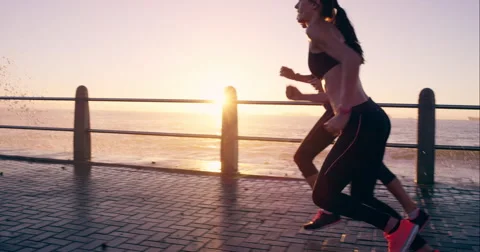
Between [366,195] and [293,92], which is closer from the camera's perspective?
[366,195]

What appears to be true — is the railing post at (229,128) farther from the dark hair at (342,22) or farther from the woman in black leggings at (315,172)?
the dark hair at (342,22)

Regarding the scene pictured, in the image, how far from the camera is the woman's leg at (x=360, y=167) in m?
2.92

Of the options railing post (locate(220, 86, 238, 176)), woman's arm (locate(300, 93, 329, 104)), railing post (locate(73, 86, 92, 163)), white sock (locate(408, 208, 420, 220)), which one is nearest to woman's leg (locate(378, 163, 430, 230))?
white sock (locate(408, 208, 420, 220))

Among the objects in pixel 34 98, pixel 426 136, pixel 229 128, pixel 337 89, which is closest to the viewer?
pixel 337 89

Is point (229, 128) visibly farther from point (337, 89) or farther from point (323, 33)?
point (323, 33)

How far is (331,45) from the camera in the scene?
114 inches

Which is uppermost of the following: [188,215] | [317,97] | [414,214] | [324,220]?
[317,97]

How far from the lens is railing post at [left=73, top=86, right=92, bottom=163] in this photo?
858cm

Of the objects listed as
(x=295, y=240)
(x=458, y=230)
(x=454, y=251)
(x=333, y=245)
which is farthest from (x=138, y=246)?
(x=458, y=230)

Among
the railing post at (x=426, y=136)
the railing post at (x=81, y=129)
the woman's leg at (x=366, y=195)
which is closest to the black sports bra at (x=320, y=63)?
the woman's leg at (x=366, y=195)

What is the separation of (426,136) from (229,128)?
114 inches

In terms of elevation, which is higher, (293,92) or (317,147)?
(293,92)

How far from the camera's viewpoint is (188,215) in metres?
4.80

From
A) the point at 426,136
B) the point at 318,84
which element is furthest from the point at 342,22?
the point at 426,136
